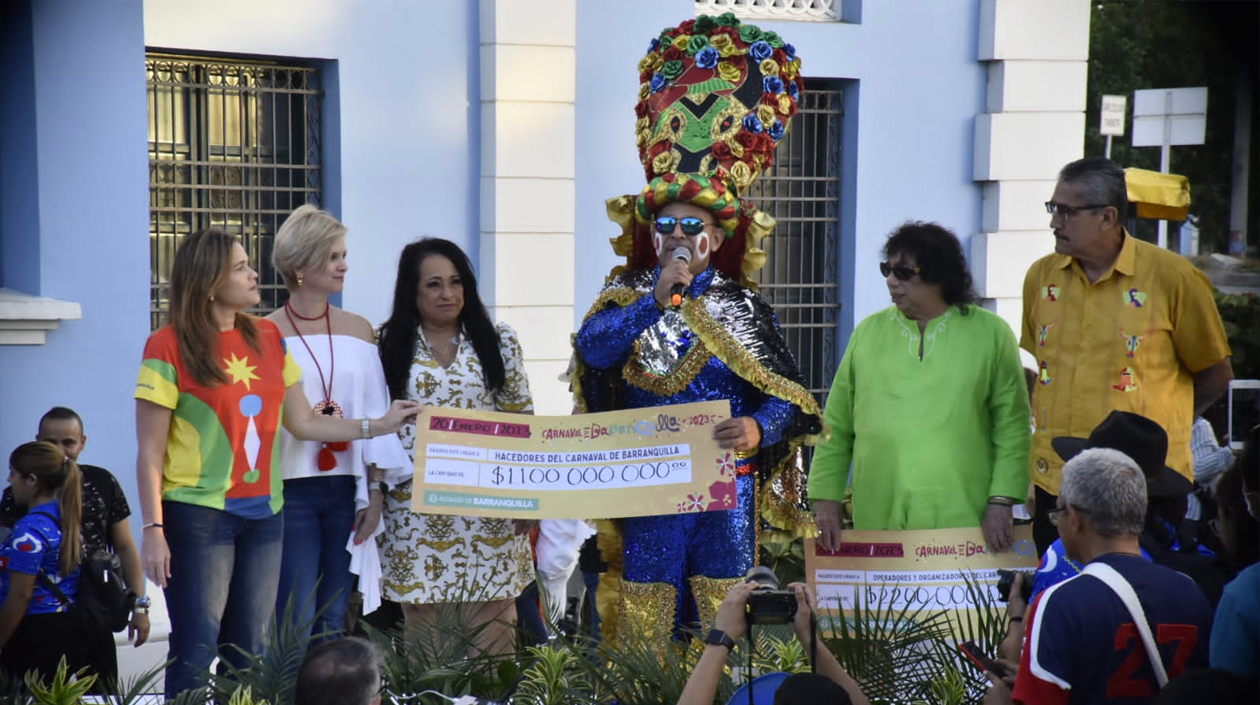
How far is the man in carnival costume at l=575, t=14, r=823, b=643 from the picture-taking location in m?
4.86

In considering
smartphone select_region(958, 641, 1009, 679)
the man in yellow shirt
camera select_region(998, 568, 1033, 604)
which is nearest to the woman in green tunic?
the man in yellow shirt

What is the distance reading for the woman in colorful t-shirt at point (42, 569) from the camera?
17.4 ft

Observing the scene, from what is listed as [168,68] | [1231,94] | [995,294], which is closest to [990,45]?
[995,294]

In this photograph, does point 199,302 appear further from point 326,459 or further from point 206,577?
point 206,577

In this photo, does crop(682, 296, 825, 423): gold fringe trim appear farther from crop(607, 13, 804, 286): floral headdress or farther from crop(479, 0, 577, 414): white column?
crop(479, 0, 577, 414): white column

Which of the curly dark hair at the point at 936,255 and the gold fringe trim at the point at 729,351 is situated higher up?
the curly dark hair at the point at 936,255

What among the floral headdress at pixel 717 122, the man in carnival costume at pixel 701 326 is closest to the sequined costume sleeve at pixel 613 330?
the man in carnival costume at pixel 701 326

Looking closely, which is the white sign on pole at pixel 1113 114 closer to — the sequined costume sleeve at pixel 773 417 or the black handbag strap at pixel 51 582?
the sequined costume sleeve at pixel 773 417

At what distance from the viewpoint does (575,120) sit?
8375mm

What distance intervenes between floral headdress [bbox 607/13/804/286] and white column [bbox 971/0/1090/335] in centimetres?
450

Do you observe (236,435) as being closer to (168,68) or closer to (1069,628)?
(1069,628)

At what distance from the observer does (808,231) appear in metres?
9.34

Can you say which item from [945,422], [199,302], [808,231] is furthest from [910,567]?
[808,231]

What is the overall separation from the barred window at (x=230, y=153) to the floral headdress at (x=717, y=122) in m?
3.23
